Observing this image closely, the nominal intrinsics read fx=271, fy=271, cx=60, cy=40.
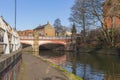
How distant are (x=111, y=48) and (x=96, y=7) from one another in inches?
368

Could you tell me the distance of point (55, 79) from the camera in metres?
14.9

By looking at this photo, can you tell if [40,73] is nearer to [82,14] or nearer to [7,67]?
[7,67]

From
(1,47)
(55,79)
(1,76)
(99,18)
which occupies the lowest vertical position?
(55,79)

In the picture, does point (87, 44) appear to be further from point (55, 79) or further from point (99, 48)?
point (55, 79)

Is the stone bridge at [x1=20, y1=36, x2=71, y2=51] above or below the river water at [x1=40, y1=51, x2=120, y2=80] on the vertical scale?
above

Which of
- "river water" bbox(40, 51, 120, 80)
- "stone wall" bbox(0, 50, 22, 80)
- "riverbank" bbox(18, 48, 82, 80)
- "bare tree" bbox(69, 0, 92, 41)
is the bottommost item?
"river water" bbox(40, 51, 120, 80)

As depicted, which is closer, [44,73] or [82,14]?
[44,73]

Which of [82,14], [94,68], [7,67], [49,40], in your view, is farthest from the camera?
[49,40]

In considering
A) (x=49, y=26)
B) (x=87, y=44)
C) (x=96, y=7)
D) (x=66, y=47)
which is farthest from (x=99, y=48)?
(x=49, y=26)

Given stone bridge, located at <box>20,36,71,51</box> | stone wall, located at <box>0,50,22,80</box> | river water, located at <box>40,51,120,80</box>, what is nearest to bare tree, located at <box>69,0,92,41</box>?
stone bridge, located at <box>20,36,71,51</box>

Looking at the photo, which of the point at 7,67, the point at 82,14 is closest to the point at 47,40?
the point at 82,14

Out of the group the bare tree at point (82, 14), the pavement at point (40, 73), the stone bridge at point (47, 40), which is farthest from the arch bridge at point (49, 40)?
the pavement at point (40, 73)

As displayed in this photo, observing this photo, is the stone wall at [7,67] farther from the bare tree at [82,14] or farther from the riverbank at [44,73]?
the bare tree at [82,14]

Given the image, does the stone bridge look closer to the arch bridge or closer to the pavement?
the arch bridge
